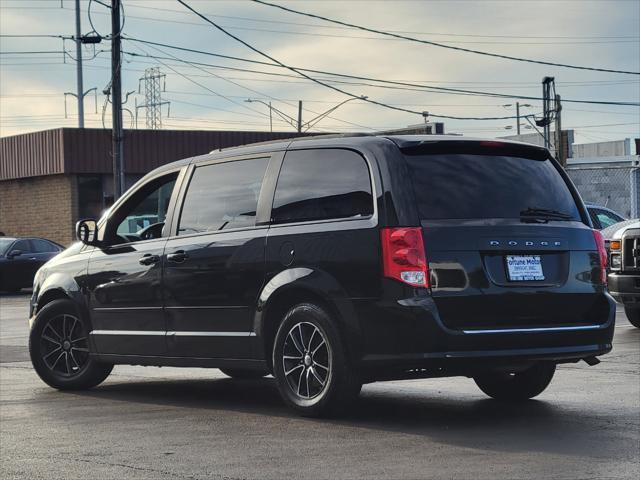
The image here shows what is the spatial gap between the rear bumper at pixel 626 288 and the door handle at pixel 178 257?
24.0 ft

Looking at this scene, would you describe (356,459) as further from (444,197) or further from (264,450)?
(444,197)

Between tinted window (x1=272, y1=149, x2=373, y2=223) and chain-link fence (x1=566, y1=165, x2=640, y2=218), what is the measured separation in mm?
26192

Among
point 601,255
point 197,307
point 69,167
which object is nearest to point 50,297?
point 197,307

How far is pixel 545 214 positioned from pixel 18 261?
24.3m

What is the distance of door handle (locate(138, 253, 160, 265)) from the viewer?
32.1 ft

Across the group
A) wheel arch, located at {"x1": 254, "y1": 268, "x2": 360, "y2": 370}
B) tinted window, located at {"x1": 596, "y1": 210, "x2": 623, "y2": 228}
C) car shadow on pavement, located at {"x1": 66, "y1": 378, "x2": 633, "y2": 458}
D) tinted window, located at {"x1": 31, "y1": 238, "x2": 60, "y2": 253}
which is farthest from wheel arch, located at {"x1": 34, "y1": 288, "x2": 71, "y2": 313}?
tinted window, located at {"x1": 31, "y1": 238, "x2": 60, "y2": 253}

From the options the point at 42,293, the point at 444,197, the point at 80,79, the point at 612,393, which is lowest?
the point at 612,393

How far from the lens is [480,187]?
8.45 meters

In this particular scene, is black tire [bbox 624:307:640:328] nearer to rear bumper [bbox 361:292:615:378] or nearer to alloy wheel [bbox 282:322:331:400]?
rear bumper [bbox 361:292:615:378]

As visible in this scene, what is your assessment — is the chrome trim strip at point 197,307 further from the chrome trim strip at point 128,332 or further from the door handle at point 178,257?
the door handle at point 178,257

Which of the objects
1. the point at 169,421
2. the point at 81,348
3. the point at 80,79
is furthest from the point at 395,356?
the point at 80,79

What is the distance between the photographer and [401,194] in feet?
26.8

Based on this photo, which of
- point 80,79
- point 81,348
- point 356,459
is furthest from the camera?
point 80,79

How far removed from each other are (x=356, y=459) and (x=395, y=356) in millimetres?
1176
